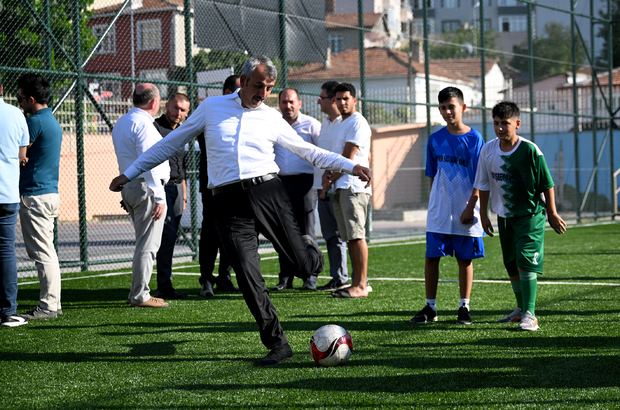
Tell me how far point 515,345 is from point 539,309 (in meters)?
1.54

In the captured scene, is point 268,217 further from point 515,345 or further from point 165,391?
point 515,345

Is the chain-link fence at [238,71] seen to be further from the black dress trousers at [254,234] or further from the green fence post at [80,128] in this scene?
the black dress trousers at [254,234]

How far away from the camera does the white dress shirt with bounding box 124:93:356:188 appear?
4273mm

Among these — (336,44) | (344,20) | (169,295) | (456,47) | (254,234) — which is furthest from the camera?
(456,47)

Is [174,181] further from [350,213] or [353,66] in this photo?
[353,66]

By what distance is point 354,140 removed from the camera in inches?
265

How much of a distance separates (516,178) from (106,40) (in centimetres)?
697

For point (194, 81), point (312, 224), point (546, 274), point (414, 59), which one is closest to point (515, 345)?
point (312, 224)

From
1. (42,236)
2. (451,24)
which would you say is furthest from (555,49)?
(42,236)

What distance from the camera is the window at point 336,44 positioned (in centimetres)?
1403

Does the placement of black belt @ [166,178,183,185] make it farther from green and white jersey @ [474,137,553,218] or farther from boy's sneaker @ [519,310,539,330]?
boy's sneaker @ [519,310,539,330]

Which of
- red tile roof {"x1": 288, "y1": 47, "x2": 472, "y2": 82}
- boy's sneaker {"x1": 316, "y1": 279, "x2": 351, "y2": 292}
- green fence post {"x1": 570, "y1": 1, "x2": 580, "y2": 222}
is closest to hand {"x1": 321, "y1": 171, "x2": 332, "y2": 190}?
boy's sneaker {"x1": 316, "y1": 279, "x2": 351, "y2": 292}

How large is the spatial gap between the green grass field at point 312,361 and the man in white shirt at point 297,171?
0.70m

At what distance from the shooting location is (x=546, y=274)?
8.44 m
